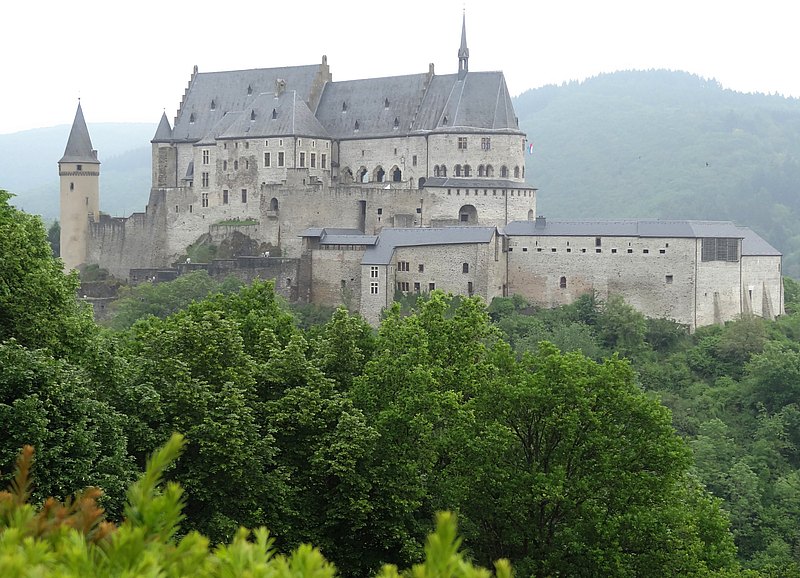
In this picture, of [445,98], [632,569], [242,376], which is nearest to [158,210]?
[445,98]

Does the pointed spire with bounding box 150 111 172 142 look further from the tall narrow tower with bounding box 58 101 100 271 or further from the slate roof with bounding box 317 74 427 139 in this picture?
A: the slate roof with bounding box 317 74 427 139

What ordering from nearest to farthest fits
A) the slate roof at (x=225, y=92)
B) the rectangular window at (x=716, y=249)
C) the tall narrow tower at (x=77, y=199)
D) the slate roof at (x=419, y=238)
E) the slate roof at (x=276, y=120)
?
the rectangular window at (x=716, y=249)
the slate roof at (x=419, y=238)
the slate roof at (x=276, y=120)
the tall narrow tower at (x=77, y=199)
the slate roof at (x=225, y=92)

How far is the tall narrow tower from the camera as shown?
77.2 m

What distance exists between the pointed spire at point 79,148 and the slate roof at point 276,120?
920 cm

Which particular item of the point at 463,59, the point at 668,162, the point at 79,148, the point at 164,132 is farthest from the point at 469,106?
the point at 668,162

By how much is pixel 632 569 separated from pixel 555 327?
116ft

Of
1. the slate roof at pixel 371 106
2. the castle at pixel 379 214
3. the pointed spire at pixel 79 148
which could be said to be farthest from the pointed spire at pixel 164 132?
the slate roof at pixel 371 106

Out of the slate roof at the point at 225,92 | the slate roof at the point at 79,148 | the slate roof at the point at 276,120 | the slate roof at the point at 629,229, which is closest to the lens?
the slate roof at the point at 629,229

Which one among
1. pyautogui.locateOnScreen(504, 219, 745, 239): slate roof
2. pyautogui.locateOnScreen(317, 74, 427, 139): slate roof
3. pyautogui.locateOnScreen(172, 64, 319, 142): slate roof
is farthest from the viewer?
pyautogui.locateOnScreen(172, 64, 319, 142): slate roof

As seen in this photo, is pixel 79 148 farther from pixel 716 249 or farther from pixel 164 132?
pixel 716 249

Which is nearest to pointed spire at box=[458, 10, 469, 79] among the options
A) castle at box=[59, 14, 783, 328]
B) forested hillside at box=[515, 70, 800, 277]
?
castle at box=[59, 14, 783, 328]

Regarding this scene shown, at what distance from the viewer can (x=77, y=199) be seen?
7769 cm

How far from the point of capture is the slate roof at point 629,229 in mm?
58312

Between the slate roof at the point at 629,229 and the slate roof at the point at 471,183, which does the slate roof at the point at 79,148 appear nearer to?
the slate roof at the point at 471,183
